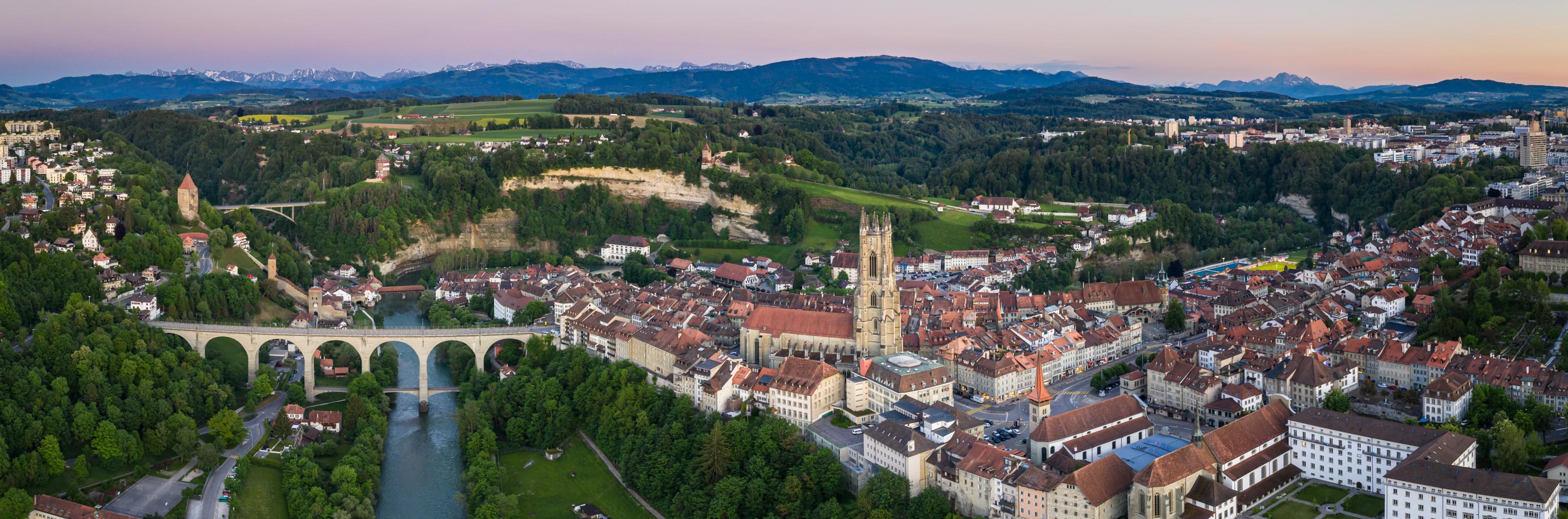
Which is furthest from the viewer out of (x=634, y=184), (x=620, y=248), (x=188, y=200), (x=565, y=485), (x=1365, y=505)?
(x=634, y=184)

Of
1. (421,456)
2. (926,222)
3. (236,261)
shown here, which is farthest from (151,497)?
(926,222)

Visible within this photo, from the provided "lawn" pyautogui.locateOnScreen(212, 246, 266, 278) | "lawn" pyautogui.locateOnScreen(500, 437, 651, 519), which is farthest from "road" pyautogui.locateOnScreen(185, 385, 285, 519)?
"lawn" pyautogui.locateOnScreen(212, 246, 266, 278)

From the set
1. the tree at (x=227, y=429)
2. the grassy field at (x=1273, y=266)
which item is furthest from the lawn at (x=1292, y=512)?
the grassy field at (x=1273, y=266)

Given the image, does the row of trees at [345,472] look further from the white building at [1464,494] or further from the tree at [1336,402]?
the tree at [1336,402]

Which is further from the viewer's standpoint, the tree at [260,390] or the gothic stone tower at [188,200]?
the gothic stone tower at [188,200]

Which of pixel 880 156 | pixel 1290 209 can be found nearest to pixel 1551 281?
pixel 1290 209

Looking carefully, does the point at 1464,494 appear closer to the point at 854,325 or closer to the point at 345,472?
the point at 854,325
